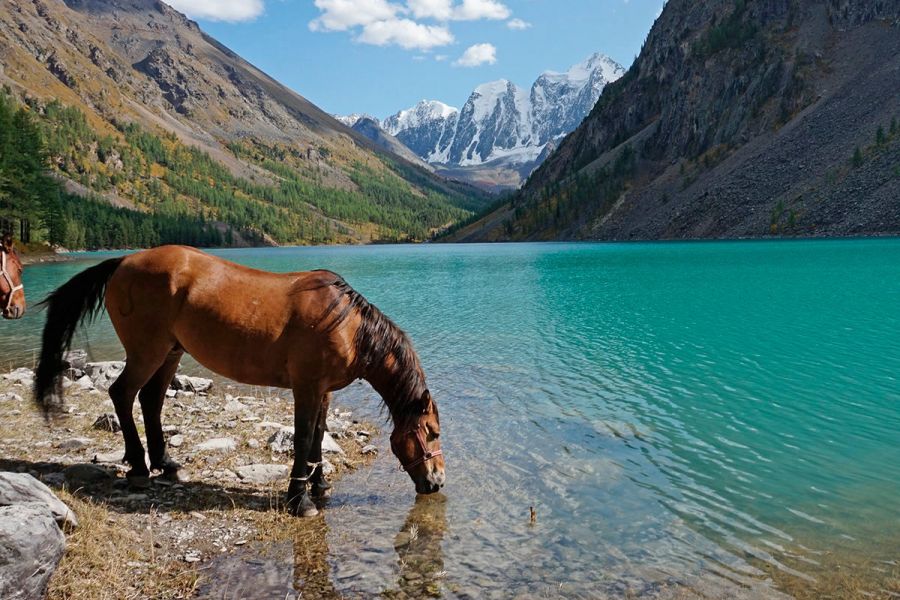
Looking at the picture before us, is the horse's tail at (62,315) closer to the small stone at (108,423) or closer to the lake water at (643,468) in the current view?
the small stone at (108,423)

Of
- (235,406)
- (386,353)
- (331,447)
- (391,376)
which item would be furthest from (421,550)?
(235,406)

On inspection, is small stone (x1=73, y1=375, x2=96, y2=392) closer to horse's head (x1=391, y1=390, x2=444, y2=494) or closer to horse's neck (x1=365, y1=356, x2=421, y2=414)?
horse's neck (x1=365, y1=356, x2=421, y2=414)

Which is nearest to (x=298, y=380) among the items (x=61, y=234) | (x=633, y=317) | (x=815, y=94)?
(x=633, y=317)

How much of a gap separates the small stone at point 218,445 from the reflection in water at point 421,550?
3713 millimetres

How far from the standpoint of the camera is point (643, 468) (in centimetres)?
1080

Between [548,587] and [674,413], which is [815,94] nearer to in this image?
[674,413]

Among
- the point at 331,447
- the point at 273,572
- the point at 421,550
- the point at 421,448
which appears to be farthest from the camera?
the point at 331,447

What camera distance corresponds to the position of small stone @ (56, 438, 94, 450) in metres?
9.75

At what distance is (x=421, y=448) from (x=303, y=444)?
1580mm

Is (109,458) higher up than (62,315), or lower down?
lower down

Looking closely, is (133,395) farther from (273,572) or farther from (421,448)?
(421,448)

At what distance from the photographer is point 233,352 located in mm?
7801

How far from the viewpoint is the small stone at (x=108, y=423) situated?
11.0m

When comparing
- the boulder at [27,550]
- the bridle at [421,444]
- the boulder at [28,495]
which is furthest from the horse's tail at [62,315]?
the bridle at [421,444]
